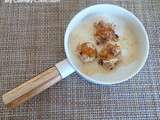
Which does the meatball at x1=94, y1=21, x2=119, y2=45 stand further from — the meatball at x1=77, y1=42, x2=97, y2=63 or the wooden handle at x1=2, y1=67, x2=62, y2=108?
the wooden handle at x1=2, y1=67, x2=62, y2=108

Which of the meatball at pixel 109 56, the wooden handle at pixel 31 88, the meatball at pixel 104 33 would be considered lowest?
the wooden handle at pixel 31 88

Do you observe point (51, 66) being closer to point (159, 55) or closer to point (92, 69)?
point (92, 69)

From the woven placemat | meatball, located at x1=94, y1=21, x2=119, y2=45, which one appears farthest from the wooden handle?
meatball, located at x1=94, y1=21, x2=119, y2=45

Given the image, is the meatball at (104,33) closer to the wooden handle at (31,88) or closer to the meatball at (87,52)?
the meatball at (87,52)

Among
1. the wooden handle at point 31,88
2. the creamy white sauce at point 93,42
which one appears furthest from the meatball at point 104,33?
the wooden handle at point 31,88

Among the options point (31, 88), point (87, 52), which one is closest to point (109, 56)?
point (87, 52)

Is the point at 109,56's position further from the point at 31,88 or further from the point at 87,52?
the point at 31,88
